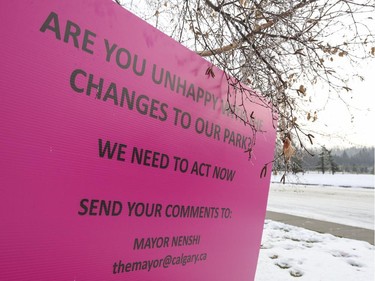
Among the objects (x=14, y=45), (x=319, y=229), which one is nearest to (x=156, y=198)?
(x=14, y=45)

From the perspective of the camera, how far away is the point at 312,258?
5047 millimetres

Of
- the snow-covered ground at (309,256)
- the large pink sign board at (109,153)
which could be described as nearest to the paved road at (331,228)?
the snow-covered ground at (309,256)

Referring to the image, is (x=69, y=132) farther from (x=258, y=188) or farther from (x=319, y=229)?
(x=319, y=229)

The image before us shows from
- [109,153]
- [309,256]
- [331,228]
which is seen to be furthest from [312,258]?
[109,153]

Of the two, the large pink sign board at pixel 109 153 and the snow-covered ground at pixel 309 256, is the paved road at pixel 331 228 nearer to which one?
the snow-covered ground at pixel 309 256

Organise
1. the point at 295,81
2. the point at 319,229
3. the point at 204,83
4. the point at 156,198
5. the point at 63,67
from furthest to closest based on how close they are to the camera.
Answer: the point at 319,229 < the point at 295,81 < the point at 204,83 < the point at 156,198 < the point at 63,67

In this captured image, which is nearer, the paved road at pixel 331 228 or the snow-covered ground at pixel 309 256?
the snow-covered ground at pixel 309 256

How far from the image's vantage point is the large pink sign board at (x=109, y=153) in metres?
1.29

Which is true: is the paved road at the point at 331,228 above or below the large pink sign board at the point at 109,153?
below

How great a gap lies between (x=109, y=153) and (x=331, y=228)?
297 inches

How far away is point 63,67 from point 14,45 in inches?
8.5

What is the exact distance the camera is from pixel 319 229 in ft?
25.0

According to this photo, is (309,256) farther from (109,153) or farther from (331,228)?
(109,153)

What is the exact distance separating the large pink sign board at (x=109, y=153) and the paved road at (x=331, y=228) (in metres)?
5.69
